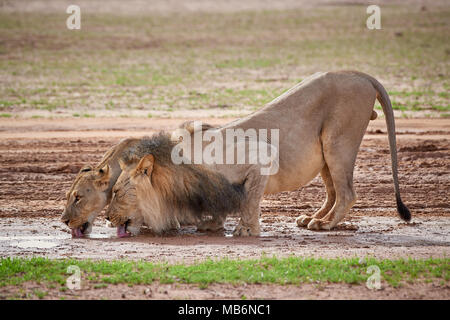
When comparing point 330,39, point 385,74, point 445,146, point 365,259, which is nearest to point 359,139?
point 365,259

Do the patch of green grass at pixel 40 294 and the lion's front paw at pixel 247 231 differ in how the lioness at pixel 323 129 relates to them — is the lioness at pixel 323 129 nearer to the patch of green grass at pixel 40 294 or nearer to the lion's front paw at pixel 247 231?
the lion's front paw at pixel 247 231

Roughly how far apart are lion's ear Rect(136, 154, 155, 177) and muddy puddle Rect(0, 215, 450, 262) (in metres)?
0.80

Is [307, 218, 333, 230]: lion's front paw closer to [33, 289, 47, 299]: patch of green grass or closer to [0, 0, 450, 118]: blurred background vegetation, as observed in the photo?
[33, 289, 47, 299]: patch of green grass

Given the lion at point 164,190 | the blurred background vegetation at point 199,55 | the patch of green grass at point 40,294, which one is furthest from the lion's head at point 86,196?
the blurred background vegetation at point 199,55

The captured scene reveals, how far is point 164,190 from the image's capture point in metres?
8.30

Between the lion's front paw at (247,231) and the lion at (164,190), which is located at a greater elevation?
the lion at (164,190)

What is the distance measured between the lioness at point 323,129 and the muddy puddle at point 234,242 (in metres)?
0.38

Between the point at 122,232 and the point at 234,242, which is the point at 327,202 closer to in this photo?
the point at 234,242

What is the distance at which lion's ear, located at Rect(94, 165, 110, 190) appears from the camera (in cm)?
852

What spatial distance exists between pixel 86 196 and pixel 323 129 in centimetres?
286

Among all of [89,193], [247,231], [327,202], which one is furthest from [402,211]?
[89,193]

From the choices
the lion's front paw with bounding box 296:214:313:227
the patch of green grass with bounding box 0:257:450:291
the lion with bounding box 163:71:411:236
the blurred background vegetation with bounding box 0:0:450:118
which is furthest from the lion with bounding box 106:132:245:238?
the blurred background vegetation with bounding box 0:0:450:118

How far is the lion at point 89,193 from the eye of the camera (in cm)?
849
